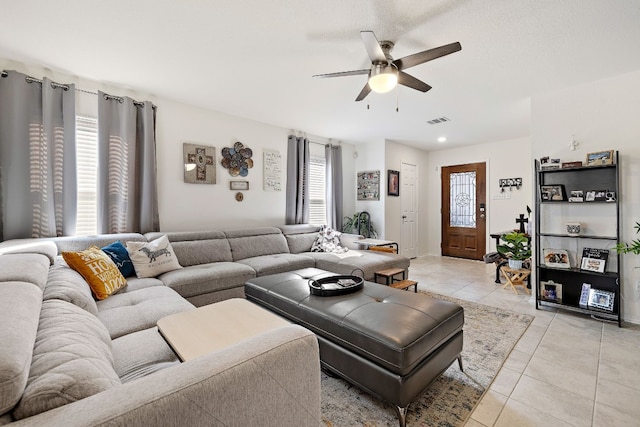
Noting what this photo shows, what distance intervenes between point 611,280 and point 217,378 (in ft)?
12.7

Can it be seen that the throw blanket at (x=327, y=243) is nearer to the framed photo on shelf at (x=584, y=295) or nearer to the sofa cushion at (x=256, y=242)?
the sofa cushion at (x=256, y=242)

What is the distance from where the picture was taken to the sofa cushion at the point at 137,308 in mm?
1635

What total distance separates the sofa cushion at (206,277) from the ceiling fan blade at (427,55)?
7.95 ft

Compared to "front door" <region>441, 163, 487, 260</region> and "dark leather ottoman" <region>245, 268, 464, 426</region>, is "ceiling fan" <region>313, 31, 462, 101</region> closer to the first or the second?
"dark leather ottoman" <region>245, 268, 464, 426</region>

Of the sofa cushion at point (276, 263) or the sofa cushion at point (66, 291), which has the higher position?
the sofa cushion at point (66, 291)

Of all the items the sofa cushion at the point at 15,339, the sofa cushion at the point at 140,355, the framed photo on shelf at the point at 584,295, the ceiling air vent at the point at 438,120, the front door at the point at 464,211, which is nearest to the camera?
the sofa cushion at the point at 15,339

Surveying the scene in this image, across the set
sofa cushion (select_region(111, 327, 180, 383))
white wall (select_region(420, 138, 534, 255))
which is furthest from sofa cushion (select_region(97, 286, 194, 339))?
white wall (select_region(420, 138, 534, 255))

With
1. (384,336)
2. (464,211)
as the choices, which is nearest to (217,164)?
(384,336)

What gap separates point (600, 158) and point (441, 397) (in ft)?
9.51

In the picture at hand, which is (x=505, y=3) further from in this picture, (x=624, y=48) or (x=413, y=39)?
(x=624, y=48)

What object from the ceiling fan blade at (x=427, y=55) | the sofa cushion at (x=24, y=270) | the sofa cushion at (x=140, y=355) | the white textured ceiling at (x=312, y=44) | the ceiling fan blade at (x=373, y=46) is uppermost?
the white textured ceiling at (x=312, y=44)

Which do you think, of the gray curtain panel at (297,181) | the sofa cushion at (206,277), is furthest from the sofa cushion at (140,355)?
the gray curtain panel at (297,181)

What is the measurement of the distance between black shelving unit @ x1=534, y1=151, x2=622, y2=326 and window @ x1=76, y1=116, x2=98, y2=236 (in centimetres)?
486

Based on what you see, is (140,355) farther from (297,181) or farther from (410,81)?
(297,181)
